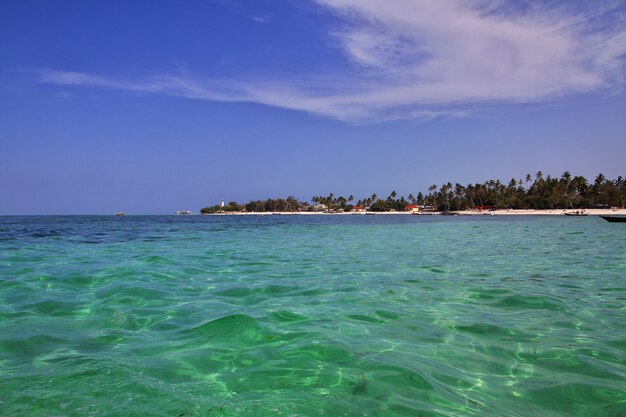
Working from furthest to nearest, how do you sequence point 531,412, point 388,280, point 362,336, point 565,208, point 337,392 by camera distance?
1. point 565,208
2. point 388,280
3. point 362,336
4. point 337,392
5. point 531,412

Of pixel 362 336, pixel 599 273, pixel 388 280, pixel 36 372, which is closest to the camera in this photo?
pixel 36 372

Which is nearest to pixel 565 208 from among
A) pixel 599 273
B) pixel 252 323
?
pixel 599 273

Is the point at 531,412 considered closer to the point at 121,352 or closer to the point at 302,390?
the point at 302,390

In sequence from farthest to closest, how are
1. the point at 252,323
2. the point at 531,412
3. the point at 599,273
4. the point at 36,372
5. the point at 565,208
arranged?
1. the point at 565,208
2. the point at 599,273
3. the point at 252,323
4. the point at 36,372
5. the point at 531,412

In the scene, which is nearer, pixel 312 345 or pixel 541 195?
pixel 312 345

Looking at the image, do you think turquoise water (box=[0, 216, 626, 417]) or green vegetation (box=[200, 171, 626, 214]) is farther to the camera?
green vegetation (box=[200, 171, 626, 214])

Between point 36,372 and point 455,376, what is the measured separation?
385cm

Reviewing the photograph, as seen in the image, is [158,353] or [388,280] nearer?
[158,353]

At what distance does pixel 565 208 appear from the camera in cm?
12912

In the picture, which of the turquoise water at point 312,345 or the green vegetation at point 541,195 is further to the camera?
the green vegetation at point 541,195

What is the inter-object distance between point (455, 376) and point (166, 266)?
899 cm

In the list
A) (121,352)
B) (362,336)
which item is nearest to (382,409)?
(362,336)

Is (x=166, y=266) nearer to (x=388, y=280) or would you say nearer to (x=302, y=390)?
(x=388, y=280)

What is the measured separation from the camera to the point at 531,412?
118 inches
